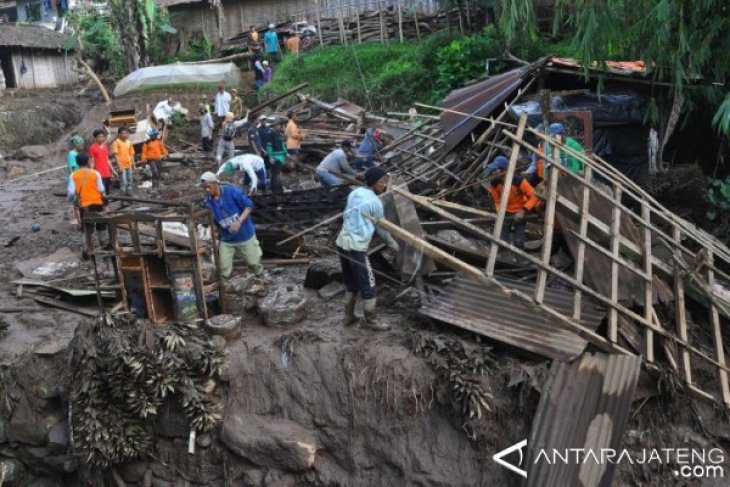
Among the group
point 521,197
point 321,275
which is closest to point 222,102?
point 321,275

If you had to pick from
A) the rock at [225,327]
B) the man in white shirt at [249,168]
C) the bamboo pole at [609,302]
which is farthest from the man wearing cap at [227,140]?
the bamboo pole at [609,302]

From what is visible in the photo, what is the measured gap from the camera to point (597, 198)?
7324mm

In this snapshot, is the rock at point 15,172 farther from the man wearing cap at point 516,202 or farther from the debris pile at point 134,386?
the man wearing cap at point 516,202

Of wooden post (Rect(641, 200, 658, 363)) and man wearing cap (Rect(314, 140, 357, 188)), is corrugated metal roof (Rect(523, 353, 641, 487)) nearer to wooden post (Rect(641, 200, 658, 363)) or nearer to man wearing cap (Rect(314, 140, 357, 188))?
wooden post (Rect(641, 200, 658, 363))

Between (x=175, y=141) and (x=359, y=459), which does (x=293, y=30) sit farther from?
(x=359, y=459)

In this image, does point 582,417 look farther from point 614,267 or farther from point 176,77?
point 176,77

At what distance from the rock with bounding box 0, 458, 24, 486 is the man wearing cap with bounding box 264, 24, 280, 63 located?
1791 centimetres

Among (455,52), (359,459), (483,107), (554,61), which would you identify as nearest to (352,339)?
(359,459)

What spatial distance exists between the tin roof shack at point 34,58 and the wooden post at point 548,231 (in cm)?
2567

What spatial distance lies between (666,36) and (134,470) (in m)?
8.21

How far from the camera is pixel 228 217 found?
7.70m

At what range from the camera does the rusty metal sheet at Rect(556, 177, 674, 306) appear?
21.8ft

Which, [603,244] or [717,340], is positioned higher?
[603,244]

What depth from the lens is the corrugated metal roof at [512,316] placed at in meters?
6.38
